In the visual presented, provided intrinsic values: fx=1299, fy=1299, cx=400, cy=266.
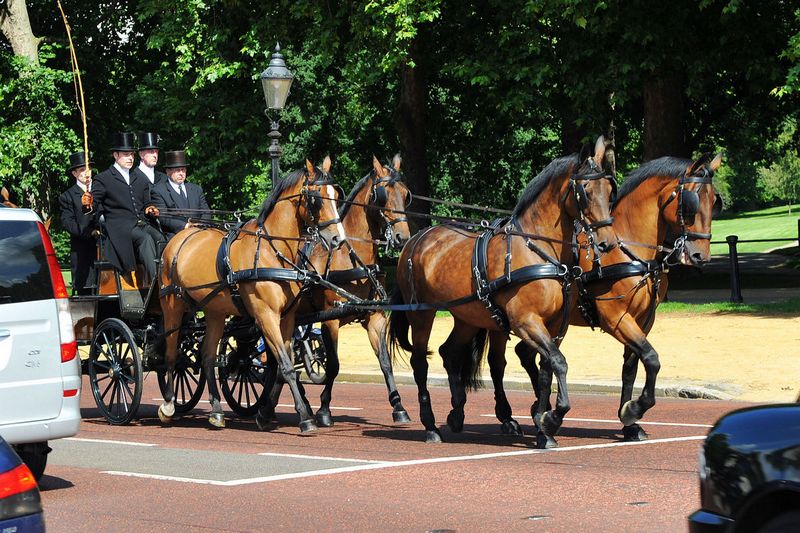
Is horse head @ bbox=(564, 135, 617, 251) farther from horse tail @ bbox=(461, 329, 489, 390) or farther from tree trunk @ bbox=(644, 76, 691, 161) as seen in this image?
tree trunk @ bbox=(644, 76, 691, 161)

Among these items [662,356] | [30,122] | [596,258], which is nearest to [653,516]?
[596,258]

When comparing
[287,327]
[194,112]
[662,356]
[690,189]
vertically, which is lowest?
[662,356]

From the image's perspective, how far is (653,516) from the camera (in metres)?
7.96

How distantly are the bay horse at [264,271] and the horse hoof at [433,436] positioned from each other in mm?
1328

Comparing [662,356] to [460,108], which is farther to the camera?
[460,108]

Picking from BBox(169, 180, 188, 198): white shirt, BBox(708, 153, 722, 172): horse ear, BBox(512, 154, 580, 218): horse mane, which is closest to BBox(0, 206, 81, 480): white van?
BBox(512, 154, 580, 218): horse mane

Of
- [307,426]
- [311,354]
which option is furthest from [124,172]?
[307,426]

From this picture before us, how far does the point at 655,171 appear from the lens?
12070 millimetres

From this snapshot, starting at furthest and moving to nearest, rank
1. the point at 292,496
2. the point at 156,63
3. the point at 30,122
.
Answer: the point at 156,63
the point at 30,122
the point at 292,496

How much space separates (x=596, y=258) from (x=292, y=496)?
3.95m

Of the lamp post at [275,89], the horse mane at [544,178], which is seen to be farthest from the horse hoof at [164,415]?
the lamp post at [275,89]

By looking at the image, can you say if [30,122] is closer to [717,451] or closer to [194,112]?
[194,112]

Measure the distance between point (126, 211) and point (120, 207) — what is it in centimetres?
10

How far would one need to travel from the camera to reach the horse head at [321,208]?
1293 centimetres
